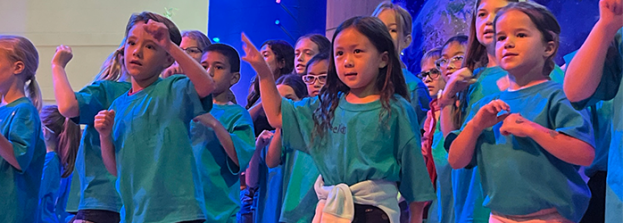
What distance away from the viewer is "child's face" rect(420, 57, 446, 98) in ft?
10.3

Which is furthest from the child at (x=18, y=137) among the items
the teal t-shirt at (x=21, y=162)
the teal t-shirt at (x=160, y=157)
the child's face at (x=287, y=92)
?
the child's face at (x=287, y=92)

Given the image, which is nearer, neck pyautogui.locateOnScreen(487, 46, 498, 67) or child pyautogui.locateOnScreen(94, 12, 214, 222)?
child pyautogui.locateOnScreen(94, 12, 214, 222)

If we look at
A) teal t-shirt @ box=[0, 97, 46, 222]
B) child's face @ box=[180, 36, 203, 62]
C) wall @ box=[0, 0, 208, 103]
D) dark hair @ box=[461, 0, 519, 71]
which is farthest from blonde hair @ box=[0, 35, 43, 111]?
wall @ box=[0, 0, 208, 103]

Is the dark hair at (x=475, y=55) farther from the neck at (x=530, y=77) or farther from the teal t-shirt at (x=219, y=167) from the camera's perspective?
the teal t-shirt at (x=219, y=167)

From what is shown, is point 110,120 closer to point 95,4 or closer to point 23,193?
point 23,193

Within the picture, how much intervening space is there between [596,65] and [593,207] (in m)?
0.60

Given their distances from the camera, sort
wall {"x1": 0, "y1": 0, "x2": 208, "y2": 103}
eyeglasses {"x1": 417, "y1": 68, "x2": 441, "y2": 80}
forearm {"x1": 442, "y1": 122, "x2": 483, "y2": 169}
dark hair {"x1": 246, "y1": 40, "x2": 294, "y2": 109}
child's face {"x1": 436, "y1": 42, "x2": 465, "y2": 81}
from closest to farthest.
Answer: forearm {"x1": 442, "y1": 122, "x2": 483, "y2": 169}, child's face {"x1": 436, "y1": 42, "x2": 465, "y2": 81}, eyeglasses {"x1": 417, "y1": 68, "x2": 441, "y2": 80}, dark hair {"x1": 246, "y1": 40, "x2": 294, "y2": 109}, wall {"x1": 0, "y1": 0, "x2": 208, "y2": 103}

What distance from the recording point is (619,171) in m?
1.57

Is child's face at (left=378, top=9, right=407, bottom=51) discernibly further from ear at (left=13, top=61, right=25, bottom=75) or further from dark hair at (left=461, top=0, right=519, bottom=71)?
ear at (left=13, top=61, right=25, bottom=75)

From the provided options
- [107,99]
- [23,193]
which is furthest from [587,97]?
[23,193]

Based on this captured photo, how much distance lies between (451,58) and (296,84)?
0.77 meters

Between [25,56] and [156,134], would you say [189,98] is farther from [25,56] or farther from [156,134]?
[25,56]

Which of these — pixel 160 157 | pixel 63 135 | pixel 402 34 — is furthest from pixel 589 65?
pixel 63 135

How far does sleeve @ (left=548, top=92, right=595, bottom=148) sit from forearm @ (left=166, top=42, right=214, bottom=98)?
111 cm
